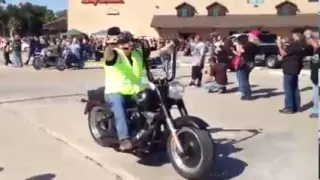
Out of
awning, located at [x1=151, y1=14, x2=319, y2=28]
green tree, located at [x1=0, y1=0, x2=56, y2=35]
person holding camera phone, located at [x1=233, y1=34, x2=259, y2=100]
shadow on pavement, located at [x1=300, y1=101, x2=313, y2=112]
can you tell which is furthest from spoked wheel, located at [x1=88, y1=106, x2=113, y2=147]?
green tree, located at [x1=0, y1=0, x2=56, y2=35]

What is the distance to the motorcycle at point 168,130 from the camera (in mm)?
6039

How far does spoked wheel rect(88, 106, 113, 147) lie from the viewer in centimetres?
730

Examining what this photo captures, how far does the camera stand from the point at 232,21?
60.5 metres

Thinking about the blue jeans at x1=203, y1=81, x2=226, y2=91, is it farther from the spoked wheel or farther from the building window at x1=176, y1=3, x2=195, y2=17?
the building window at x1=176, y1=3, x2=195, y2=17

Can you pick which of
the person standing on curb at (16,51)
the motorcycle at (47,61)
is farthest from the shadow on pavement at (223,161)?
the person standing on curb at (16,51)

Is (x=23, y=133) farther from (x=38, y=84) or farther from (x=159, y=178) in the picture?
(x=38, y=84)

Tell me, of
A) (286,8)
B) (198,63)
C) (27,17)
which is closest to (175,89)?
(198,63)

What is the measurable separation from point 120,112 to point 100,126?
1082 mm

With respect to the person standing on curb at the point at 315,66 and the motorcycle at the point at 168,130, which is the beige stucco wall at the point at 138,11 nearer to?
the person standing on curb at the point at 315,66

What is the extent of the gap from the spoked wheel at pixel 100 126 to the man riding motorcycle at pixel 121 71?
1.52ft

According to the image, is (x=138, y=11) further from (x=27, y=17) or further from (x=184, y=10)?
A: (x=27, y=17)

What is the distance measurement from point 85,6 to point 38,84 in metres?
45.5

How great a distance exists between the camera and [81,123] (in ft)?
32.0

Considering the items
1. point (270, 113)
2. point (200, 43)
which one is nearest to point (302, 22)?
point (200, 43)
